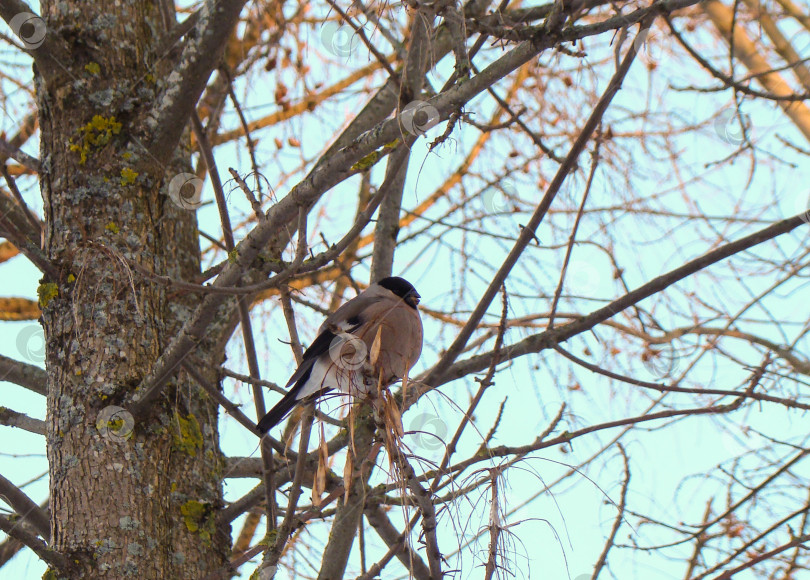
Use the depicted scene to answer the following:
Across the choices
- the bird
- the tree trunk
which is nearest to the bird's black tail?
the bird

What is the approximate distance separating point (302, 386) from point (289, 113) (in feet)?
4.51

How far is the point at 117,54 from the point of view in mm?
2678

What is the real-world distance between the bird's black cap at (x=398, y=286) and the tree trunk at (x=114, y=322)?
28.7 inches

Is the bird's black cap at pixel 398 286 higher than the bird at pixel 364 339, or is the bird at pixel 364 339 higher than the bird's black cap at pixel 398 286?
the bird's black cap at pixel 398 286

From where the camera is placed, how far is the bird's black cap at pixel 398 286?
3.23m

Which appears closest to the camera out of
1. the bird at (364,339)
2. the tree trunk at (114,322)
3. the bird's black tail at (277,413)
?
the tree trunk at (114,322)

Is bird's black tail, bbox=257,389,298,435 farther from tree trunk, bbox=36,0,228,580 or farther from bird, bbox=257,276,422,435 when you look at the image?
tree trunk, bbox=36,0,228,580

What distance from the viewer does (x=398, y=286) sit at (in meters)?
3.38

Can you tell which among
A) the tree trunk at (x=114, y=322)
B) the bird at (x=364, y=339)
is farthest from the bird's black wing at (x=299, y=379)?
the tree trunk at (x=114, y=322)

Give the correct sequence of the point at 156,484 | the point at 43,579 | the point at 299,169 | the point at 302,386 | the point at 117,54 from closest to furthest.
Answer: the point at 43,579 → the point at 156,484 → the point at 117,54 → the point at 302,386 → the point at 299,169

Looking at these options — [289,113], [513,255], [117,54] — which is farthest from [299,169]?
[513,255]

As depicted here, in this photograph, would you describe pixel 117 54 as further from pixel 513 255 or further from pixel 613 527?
pixel 613 527

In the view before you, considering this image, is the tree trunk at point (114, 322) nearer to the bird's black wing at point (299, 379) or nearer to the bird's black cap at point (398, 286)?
the bird's black wing at point (299, 379)

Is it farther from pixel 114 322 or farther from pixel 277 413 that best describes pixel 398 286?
pixel 114 322
